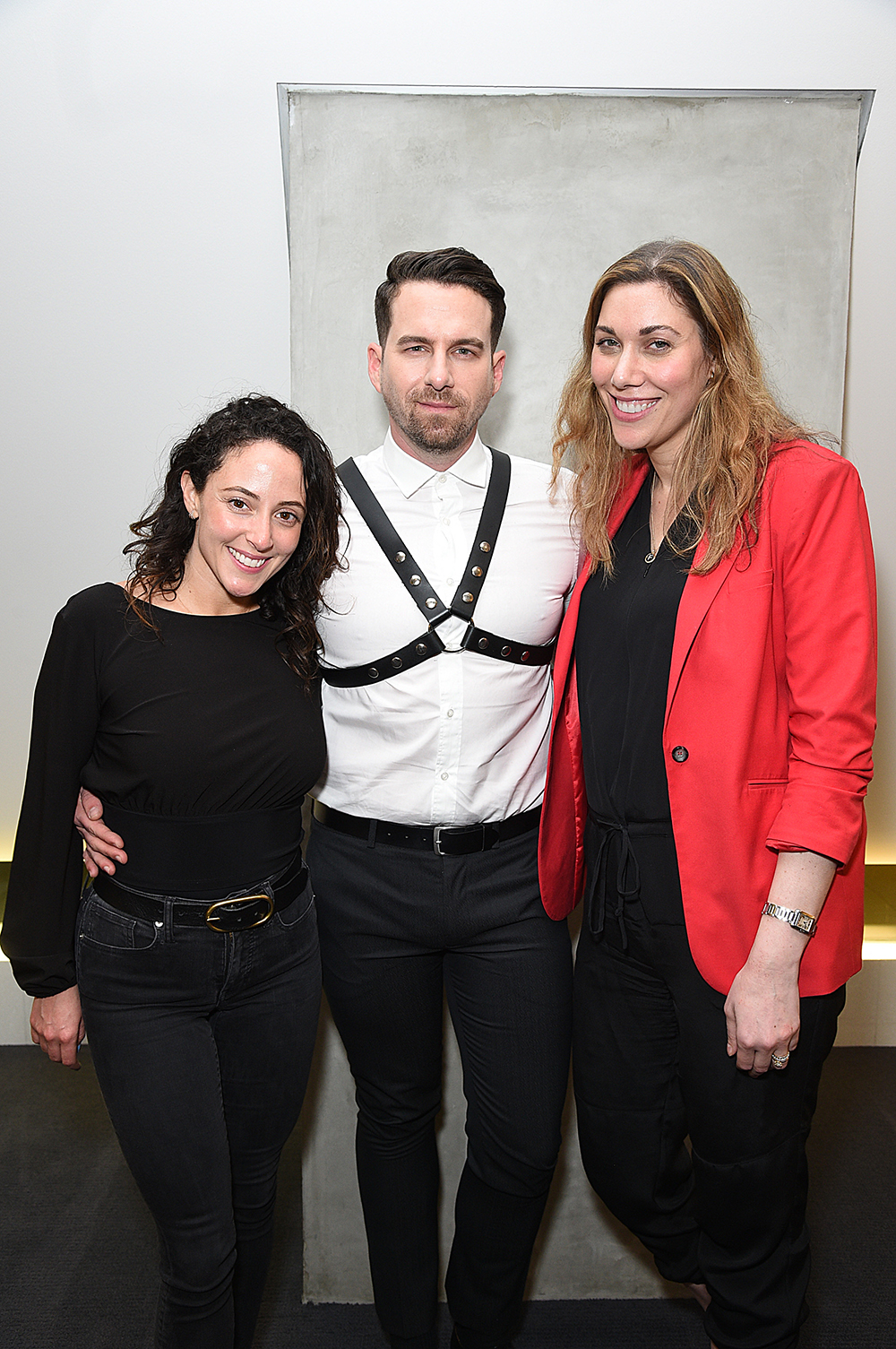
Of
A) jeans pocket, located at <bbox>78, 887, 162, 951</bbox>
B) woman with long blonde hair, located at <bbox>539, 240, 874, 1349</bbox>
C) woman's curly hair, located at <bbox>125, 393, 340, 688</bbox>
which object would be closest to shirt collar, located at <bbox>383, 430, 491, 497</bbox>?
woman's curly hair, located at <bbox>125, 393, 340, 688</bbox>

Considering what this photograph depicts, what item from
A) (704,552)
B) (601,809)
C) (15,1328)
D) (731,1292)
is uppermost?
(704,552)

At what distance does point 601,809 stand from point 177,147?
2.75 m

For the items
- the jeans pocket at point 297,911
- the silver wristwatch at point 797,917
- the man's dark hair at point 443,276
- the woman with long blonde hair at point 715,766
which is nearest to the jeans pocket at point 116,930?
the jeans pocket at point 297,911

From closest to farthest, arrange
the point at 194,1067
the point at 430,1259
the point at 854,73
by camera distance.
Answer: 1. the point at 194,1067
2. the point at 430,1259
3. the point at 854,73

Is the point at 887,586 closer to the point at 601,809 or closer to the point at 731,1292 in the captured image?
the point at 601,809

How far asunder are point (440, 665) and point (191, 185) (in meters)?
2.28

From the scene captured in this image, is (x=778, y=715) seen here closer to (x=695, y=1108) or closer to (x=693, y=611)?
(x=693, y=611)

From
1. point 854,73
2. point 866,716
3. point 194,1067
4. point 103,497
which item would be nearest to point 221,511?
point 194,1067

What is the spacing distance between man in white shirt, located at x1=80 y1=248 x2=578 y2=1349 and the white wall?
134 cm

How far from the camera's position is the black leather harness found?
186 centimetres

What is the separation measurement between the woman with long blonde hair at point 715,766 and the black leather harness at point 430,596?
0.15 meters

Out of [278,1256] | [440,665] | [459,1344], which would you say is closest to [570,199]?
[440,665]

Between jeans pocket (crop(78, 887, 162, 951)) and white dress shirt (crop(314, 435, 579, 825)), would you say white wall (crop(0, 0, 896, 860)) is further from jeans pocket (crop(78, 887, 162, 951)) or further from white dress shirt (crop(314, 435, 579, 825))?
jeans pocket (crop(78, 887, 162, 951))

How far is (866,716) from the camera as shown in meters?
1.48
